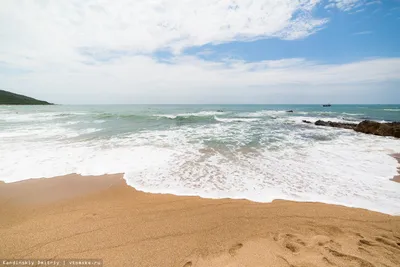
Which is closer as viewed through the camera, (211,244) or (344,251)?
(344,251)

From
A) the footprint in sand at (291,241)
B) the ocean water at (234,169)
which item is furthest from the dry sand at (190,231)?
the ocean water at (234,169)

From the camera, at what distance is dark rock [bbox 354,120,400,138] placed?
13773mm

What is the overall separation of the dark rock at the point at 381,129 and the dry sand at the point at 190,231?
47.4 feet

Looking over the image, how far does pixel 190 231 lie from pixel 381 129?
59.3 ft

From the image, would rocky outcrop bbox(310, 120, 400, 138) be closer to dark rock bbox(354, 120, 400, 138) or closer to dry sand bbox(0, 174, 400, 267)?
dark rock bbox(354, 120, 400, 138)

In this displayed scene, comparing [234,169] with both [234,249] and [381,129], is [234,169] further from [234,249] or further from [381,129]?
[381,129]

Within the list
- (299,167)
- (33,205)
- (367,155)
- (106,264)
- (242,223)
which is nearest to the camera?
(106,264)

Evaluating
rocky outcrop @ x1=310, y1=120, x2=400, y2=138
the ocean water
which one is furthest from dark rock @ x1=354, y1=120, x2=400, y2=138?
the ocean water

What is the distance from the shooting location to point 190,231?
128 inches

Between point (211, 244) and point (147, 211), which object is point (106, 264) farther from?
point (211, 244)

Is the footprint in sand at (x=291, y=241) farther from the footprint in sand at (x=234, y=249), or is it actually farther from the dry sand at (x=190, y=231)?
the footprint in sand at (x=234, y=249)

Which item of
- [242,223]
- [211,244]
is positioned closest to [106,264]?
[211,244]

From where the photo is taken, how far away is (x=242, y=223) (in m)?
3.49

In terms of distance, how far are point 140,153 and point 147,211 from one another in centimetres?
470
